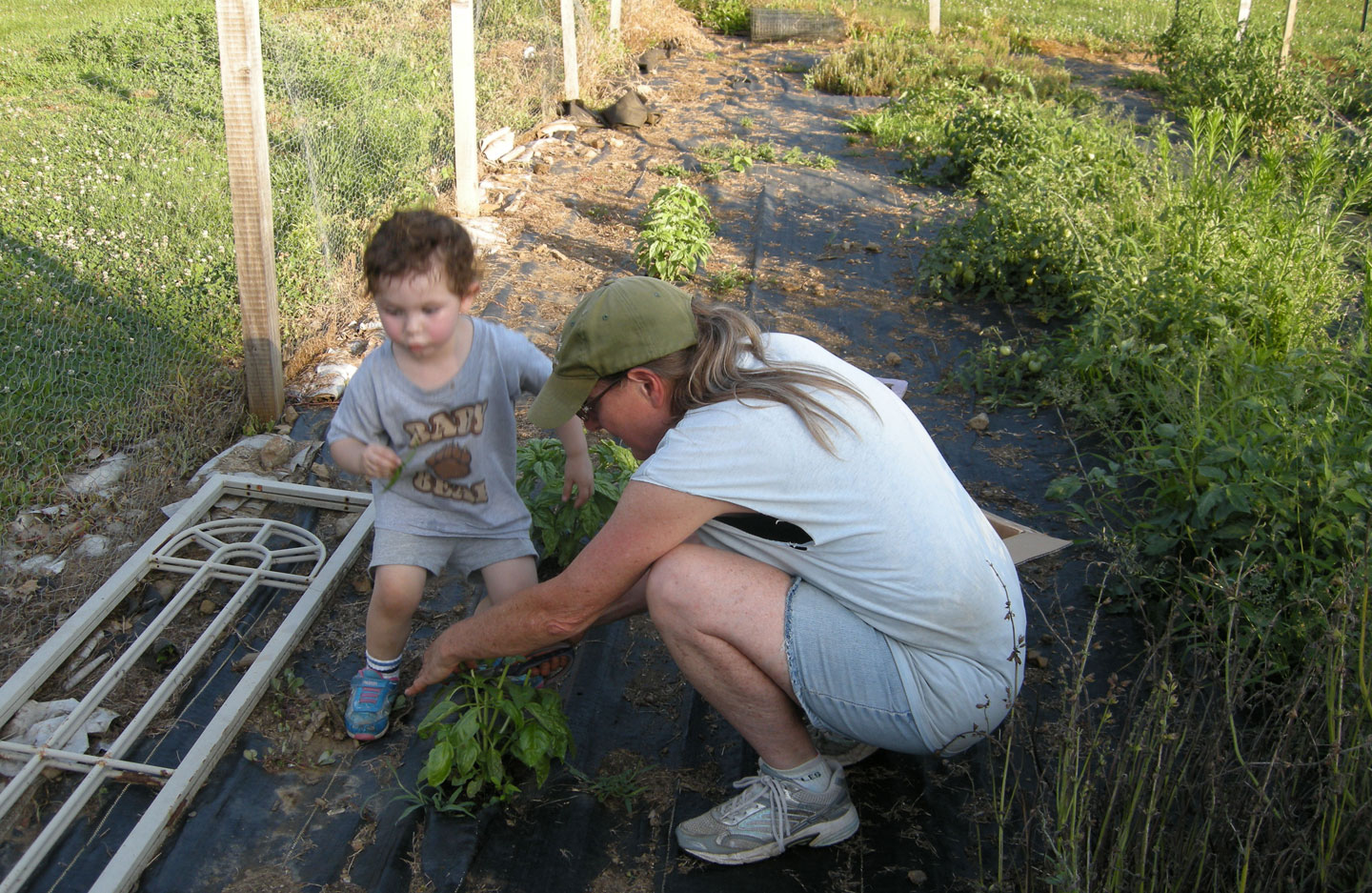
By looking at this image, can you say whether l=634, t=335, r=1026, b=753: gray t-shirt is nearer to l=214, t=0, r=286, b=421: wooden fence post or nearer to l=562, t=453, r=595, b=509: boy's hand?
l=562, t=453, r=595, b=509: boy's hand

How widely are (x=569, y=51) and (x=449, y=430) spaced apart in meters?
7.13

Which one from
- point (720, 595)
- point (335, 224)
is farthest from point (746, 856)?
point (335, 224)

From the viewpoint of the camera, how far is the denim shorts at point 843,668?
1955mm

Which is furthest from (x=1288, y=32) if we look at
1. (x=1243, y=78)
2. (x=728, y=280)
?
(x=728, y=280)

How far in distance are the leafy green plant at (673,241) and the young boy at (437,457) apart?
270 cm

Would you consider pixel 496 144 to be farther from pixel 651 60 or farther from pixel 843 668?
pixel 843 668

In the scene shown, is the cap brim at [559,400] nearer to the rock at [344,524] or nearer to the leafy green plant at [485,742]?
the leafy green plant at [485,742]

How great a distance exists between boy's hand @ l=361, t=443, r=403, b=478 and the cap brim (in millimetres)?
442

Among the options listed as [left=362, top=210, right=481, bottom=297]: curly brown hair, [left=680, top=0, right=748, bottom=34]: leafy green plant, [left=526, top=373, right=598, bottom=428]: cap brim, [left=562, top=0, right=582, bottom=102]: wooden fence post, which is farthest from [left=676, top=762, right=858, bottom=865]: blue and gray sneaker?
[left=680, top=0, right=748, bottom=34]: leafy green plant

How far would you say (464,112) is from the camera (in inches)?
233

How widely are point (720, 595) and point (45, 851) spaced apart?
59.0 inches

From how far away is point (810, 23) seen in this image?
13117 millimetres

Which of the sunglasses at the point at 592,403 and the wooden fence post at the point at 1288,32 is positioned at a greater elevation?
the wooden fence post at the point at 1288,32

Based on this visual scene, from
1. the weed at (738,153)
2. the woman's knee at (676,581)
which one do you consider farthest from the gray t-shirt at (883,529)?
the weed at (738,153)
